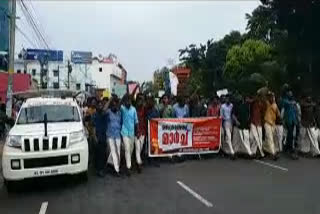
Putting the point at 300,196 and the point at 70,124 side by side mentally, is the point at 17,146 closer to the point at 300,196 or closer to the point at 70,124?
the point at 70,124

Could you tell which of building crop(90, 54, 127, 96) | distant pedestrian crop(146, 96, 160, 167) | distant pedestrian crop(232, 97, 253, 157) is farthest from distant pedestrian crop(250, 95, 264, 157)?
building crop(90, 54, 127, 96)

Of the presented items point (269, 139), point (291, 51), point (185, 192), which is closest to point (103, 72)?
point (291, 51)

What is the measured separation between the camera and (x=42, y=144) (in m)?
12.7

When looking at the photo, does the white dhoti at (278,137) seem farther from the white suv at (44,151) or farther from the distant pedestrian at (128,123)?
the white suv at (44,151)

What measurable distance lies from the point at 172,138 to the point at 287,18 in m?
28.2

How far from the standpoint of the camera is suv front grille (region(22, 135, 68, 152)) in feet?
41.4

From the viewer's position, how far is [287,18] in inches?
1719

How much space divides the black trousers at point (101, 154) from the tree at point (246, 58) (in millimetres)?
46588

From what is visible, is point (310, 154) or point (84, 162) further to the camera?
point (310, 154)

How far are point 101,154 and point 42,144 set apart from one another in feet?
9.17

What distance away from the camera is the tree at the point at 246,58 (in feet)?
204

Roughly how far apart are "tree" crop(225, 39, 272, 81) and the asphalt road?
4616 centimetres

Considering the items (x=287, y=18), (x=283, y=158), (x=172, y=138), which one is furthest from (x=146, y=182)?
(x=287, y=18)

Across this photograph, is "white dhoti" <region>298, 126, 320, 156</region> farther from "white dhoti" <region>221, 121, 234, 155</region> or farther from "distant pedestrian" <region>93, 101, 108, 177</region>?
"distant pedestrian" <region>93, 101, 108, 177</region>
